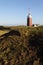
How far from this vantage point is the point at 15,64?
15500 millimetres

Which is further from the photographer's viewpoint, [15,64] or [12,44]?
[12,44]

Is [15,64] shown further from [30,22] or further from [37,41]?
[30,22]

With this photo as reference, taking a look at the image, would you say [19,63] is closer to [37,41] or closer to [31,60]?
[31,60]

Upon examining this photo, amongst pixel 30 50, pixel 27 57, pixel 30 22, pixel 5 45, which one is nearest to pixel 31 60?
pixel 27 57

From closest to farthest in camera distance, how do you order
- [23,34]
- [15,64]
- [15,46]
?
[15,64]
[15,46]
[23,34]

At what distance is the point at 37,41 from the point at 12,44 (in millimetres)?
2712

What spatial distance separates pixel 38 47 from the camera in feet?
57.6

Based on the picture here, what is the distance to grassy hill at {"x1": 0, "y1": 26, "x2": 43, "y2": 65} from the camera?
51.8 ft

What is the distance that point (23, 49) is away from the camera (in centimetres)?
1759

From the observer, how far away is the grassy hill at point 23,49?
15789 mm

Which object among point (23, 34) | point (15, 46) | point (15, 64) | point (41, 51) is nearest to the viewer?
point (15, 64)

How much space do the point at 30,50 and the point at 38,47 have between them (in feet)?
2.95

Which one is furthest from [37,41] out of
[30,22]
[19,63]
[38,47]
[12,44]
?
[30,22]

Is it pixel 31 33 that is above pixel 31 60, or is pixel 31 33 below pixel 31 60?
above
